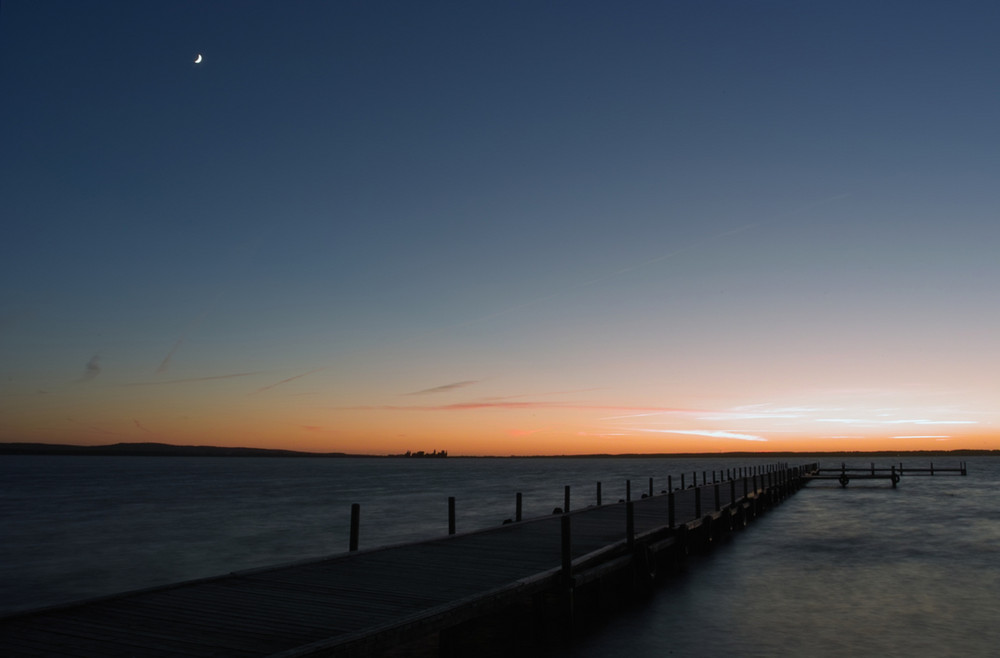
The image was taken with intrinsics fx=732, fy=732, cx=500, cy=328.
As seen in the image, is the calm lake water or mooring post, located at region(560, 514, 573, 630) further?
the calm lake water

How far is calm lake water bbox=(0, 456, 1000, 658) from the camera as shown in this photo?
14.3m

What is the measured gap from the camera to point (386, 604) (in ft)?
30.2

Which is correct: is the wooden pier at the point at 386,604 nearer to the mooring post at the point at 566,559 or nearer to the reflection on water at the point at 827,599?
the mooring post at the point at 566,559

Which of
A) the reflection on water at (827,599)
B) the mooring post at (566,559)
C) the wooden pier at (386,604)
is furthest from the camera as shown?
the reflection on water at (827,599)

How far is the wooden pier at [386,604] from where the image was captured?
7410 millimetres

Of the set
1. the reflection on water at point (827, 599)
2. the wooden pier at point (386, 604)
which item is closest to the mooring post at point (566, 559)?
the wooden pier at point (386, 604)

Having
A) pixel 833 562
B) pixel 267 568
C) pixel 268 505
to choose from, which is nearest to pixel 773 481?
pixel 833 562

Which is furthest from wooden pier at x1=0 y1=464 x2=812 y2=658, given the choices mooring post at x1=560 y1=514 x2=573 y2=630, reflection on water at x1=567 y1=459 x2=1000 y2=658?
reflection on water at x1=567 y1=459 x2=1000 y2=658

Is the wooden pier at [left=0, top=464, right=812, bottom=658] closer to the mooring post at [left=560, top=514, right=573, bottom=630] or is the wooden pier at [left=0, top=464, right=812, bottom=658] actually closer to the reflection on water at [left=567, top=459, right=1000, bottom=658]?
the mooring post at [left=560, top=514, right=573, bottom=630]

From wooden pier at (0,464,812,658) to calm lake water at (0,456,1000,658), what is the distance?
1.08m

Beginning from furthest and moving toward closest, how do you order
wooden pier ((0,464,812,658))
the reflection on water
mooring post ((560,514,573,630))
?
the reflection on water
mooring post ((560,514,573,630))
wooden pier ((0,464,812,658))

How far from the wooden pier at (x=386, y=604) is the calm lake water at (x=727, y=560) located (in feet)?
3.54

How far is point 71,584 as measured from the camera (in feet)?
72.9

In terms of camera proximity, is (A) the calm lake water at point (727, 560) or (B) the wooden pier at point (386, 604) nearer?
(B) the wooden pier at point (386, 604)
